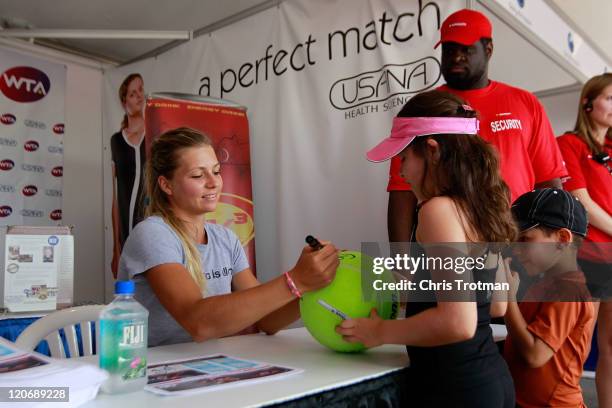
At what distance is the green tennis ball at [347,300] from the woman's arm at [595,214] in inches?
63.0

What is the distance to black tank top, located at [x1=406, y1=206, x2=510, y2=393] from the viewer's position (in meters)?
1.09

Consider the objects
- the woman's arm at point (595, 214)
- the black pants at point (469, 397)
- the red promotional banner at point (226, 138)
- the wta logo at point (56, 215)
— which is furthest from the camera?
the wta logo at point (56, 215)

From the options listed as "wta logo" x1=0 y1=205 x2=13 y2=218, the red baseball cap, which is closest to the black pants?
the red baseball cap

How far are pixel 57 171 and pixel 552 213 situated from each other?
3918 millimetres

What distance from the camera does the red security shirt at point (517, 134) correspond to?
209cm

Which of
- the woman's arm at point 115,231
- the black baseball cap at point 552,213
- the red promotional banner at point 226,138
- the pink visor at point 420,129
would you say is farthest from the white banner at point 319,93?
the pink visor at point 420,129

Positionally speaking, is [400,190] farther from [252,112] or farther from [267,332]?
[252,112]

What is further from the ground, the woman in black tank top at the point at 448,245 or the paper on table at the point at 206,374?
the woman in black tank top at the point at 448,245

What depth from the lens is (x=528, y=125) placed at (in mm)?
2145

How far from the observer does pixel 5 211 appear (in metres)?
4.05

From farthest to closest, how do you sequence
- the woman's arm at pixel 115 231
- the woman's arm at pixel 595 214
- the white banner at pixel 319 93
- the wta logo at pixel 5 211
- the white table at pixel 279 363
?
the woman's arm at pixel 115 231 → the wta logo at pixel 5 211 → the white banner at pixel 319 93 → the woman's arm at pixel 595 214 → the white table at pixel 279 363

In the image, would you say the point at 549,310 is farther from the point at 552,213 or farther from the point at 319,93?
the point at 319,93

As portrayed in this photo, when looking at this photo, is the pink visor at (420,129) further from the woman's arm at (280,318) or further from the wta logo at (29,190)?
the wta logo at (29,190)

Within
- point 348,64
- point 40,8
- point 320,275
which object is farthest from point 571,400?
point 40,8
